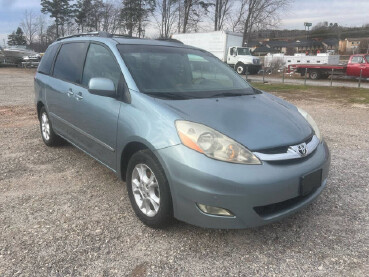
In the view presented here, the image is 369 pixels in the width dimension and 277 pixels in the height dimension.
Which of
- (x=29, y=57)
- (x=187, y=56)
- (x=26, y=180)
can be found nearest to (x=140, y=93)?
(x=187, y=56)

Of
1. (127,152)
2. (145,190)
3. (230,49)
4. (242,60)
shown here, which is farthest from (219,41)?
(145,190)

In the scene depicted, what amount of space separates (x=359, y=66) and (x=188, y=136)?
826 inches

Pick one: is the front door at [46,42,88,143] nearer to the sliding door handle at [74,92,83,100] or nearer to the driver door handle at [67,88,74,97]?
the driver door handle at [67,88,74,97]

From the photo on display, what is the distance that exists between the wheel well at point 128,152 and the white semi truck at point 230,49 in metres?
23.8

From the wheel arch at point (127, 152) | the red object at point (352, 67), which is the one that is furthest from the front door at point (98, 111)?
the red object at point (352, 67)

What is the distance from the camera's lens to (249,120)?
9.02 ft

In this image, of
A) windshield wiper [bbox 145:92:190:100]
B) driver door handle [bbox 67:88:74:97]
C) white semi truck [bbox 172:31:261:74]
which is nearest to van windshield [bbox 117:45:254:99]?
windshield wiper [bbox 145:92:190:100]

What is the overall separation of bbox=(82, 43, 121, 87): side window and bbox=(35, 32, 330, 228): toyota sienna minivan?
1 centimetres

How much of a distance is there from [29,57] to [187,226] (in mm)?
31299

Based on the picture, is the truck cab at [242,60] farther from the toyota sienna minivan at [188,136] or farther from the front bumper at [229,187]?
the front bumper at [229,187]

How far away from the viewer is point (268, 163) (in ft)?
7.83

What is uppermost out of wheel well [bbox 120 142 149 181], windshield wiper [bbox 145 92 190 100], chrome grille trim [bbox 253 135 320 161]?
windshield wiper [bbox 145 92 190 100]

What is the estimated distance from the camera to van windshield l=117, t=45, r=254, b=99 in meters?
3.11

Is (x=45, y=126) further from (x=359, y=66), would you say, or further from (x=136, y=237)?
(x=359, y=66)
